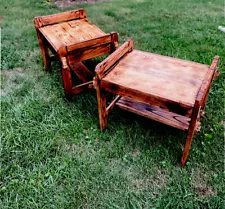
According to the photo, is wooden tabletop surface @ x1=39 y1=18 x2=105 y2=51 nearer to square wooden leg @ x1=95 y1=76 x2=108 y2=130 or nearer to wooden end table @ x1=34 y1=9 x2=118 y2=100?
wooden end table @ x1=34 y1=9 x2=118 y2=100

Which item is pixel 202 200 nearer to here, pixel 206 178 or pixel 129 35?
pixel 206 178

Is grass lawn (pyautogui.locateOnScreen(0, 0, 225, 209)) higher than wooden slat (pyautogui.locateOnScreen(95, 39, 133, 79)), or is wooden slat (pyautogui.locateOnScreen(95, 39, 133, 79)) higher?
wooden slat (pyautogui.locateOnScreen(95, 39, 133, 79))

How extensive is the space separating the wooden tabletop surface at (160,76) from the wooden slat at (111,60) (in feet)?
0.17

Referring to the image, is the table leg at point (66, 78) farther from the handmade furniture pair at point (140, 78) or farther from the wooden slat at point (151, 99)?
the wooden slat at point (151, 99)

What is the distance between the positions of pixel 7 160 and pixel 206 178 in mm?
1747

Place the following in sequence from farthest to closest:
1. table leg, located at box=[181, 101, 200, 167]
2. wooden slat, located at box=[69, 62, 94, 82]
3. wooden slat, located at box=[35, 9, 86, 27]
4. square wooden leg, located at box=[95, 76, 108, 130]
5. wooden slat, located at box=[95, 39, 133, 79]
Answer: wooden slat, located at box=[35, 9, 86, 27]
wooden slat, located at box=[69, 62, 94, 82]
square wooden leg, located at box=[95, 76, 108, 130]
wooden slat, located at box=[95, 39, 133, 79]
table leg, located at box=[181, 101, 200, 167]

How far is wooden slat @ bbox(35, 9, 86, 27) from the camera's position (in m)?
3.33

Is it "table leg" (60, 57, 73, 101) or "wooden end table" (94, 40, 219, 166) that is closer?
"wooden end table" (94, 40, 219, 166)

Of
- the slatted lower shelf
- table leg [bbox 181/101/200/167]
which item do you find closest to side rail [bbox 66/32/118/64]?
the slatted lower shelf

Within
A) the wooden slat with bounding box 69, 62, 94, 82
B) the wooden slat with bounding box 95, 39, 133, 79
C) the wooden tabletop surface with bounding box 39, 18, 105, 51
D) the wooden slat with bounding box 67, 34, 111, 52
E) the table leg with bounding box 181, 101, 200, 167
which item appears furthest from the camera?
the wooden slat with bounding box 69, 62, 94, 82

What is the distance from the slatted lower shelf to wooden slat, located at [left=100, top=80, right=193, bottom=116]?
390 millimetres

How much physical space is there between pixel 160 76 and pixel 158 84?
0.13m

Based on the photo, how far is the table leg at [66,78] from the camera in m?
2.72

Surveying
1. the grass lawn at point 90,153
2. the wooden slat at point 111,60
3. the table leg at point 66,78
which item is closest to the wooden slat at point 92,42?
the table leg at point 66,78
